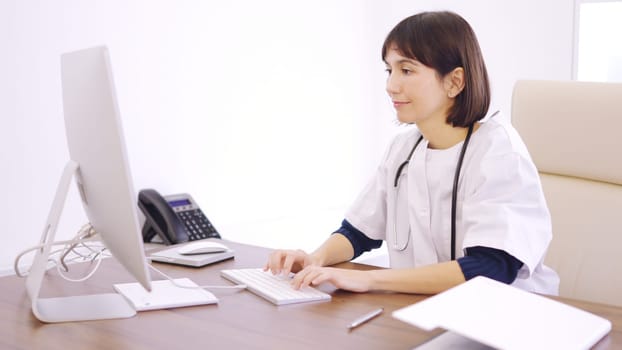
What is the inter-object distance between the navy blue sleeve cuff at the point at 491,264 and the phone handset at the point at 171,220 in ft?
3.19

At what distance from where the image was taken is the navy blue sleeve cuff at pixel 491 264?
1.35 meters

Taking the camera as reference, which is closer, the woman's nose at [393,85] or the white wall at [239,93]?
the woman's nose at [393,85]

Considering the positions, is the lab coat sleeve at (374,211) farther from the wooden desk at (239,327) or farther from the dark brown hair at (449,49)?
the wooden desk at (239,327)

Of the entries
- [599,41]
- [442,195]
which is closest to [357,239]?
[442,195]

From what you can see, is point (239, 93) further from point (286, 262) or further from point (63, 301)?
point (63, 301)

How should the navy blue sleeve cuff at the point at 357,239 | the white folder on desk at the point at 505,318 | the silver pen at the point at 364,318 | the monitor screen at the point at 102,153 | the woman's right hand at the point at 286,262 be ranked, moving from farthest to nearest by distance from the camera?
the navy blue sleeve cuff at the point at 357,239 → the woman's right hand at the point at 286,262 → the silver pen at the point at 364,318 → the monitor screen at the point at 102,153 → the white folder on desk at the point at 505,318

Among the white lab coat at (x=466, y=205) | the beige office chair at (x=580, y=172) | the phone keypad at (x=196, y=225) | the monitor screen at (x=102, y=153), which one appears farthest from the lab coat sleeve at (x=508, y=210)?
the phone keypad at (x=196, y=225)

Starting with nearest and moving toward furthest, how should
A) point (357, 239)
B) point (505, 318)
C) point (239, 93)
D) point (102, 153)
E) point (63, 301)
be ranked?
point (505, 318) < point (102, 153) < point (63, 301) < point (357, 239) < point (239, 93)

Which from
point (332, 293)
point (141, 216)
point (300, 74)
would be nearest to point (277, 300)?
point (332, 293)

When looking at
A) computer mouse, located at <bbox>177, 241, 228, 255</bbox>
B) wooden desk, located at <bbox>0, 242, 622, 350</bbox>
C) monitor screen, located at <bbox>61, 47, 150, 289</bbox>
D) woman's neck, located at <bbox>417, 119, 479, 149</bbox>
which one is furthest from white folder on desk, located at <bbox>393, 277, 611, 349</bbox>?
computer mouse, located at <bbox>177, 241, 228, 255</bbox>

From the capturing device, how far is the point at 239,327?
1.17m

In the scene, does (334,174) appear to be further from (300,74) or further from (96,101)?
(96,101)

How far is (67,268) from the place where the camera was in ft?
5.20

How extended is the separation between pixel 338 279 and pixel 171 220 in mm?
875
